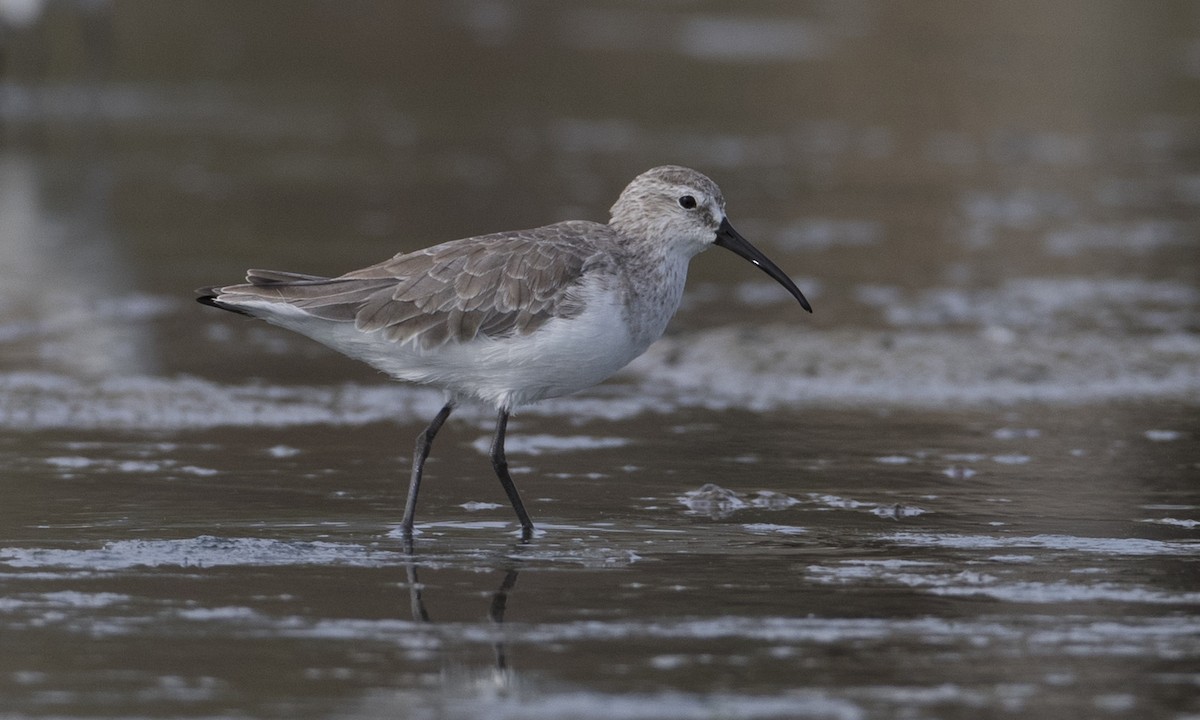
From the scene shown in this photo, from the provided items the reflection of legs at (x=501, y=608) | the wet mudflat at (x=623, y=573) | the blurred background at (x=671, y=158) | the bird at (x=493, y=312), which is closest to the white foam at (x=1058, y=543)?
the wet mudflat at (x=623, y=573)

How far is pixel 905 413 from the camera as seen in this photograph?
955 centimetres

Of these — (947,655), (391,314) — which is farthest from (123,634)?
(947,655)

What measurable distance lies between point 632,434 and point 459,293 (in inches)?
81.5

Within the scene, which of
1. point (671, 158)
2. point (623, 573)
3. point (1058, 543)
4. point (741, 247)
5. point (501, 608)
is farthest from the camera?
point (671, 158)

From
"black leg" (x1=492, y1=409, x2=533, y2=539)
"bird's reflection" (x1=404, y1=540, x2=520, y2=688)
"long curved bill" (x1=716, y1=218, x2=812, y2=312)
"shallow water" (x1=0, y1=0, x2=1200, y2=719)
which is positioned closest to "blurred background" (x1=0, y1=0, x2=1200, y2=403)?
"shallow water" (x1=0, y1=0, x2=1200, y2=719)

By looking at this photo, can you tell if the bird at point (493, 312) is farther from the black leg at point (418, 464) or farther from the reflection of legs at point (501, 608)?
the reflection of legs at point (501, 608)

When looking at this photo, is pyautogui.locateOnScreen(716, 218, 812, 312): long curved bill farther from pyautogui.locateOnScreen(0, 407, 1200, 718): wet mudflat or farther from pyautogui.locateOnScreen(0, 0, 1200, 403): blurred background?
pyautogui.locateOnScreen(0, 0, 1200, 403): blurred background

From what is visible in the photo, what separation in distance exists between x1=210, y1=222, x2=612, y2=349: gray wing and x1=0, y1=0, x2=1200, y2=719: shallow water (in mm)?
769

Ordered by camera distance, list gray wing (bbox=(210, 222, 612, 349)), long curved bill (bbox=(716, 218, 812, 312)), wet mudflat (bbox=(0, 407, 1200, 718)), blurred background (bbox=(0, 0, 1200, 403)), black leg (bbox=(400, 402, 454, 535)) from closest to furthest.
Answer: wet mudflat (bbox=(0, 407, 1200, 718)) < black leg (bbox=(400, 402, 454, 535)) < gray wing (bbox=(210, 222, 612, 349)) < long curved bill (bbox=(716, 218, 812, 312)) < blurred background (bbox=(0, 0, 1200, 403))

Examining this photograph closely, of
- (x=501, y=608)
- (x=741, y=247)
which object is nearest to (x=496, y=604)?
(x=501, y=608)

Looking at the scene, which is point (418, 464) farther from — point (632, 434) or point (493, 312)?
point (632, 434)

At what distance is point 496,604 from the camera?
19.8 feet

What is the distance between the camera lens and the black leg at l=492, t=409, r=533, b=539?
7.08m

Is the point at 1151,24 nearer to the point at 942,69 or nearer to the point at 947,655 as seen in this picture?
the point at 942,69
